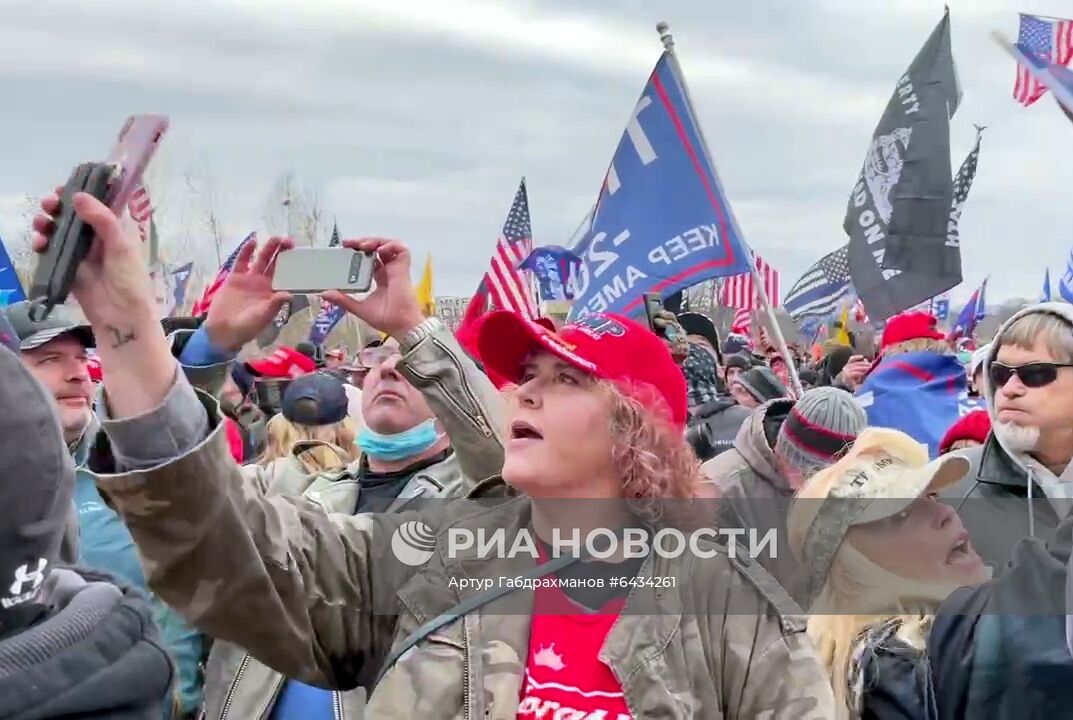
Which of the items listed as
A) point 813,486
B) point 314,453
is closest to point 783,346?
point 314,453

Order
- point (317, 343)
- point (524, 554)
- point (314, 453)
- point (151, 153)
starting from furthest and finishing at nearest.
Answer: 1. point (317, 343)
2. point (314, 453)
3. point (524, 554)
4. point (151, 153)

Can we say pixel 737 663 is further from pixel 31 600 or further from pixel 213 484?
pixel 31 600

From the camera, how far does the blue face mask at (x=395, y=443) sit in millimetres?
3936

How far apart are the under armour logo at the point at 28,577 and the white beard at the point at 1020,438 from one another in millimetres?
3418

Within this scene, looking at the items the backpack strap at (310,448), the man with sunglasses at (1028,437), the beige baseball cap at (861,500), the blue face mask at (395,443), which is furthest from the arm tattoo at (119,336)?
the man with sunglasses at (1028,437)

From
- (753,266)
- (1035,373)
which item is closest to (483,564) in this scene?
(1035,373)

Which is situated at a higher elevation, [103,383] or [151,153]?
[151,153]

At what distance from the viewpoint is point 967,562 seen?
2904 mm

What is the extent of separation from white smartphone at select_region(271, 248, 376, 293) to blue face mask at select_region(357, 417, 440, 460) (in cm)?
144

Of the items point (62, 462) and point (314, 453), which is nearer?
point (62, 462)

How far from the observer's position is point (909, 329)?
704 centimetres

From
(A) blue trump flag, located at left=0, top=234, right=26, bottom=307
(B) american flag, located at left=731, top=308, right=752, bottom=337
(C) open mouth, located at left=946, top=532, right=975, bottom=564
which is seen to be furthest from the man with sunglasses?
(B) american flag, located at left=731, top=308, right=752, bottom=337

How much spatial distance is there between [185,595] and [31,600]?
1.88 ft

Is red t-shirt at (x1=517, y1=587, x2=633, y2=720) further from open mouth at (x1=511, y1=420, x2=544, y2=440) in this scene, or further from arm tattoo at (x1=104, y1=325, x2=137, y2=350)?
arm tattoo at (x1=104, y1=325, x2=137, y2=350)
